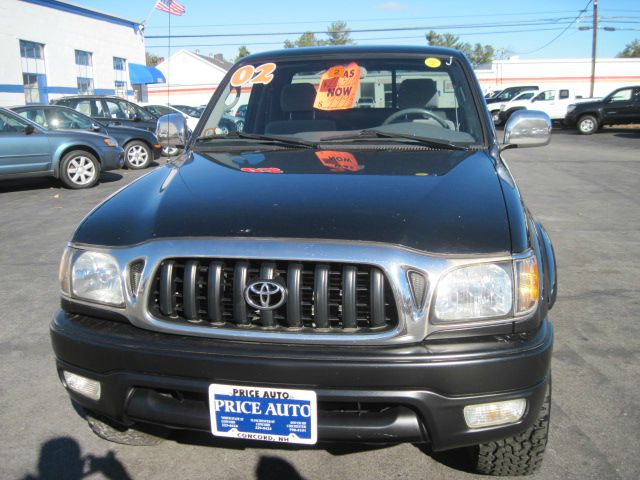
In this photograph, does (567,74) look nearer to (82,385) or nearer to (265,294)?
(265,294)

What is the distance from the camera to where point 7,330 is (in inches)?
159

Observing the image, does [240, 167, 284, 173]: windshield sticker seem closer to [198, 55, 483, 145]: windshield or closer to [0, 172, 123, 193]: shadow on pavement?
[198, 55, 483, 145]: windshield

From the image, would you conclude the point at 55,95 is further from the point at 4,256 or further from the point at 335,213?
the point at 335,213

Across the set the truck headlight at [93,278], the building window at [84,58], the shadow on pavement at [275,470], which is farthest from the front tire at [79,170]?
the building window at [84,58]

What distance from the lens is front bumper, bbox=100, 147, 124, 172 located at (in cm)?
1064

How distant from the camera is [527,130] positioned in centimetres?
374

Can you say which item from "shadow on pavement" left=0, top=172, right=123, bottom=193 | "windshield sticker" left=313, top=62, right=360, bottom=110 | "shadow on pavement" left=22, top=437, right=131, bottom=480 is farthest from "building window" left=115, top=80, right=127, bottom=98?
"shadow on pavement" left=22, top=437, right=131, bottom=480

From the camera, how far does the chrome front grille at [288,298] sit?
1978mm

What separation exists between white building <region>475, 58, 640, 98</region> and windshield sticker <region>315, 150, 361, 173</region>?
46.0 meters

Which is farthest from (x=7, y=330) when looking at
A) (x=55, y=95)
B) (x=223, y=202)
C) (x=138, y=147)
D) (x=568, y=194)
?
(x=55, y=95)

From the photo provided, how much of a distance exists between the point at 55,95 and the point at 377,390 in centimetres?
2625

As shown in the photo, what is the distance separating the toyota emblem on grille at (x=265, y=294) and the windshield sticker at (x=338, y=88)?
1.84 meters

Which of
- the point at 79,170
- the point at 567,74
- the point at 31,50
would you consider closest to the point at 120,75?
the point at 31,50

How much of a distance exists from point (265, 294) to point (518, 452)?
1191 millimetres
